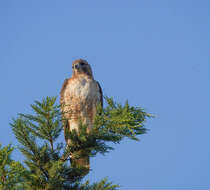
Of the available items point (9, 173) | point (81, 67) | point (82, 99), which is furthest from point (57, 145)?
point (81, 67)

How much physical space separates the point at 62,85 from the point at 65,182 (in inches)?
130

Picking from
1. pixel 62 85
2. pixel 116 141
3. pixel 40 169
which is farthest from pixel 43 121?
pixel 62 85

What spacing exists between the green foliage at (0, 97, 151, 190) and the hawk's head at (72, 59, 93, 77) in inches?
116

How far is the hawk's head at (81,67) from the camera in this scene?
710 centimetres

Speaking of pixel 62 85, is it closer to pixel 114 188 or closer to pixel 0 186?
pixel 114 188

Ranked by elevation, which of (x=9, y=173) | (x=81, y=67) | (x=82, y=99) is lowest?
(x=9, y=173)

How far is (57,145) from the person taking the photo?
381 centimetres

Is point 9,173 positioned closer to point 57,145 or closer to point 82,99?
point 57,145

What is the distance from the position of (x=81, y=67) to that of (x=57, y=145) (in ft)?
11.5

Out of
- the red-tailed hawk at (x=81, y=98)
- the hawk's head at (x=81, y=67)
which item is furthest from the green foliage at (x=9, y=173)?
the hawk's head at (x=81, y=67)

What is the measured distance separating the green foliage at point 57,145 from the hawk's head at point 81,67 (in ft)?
9.64

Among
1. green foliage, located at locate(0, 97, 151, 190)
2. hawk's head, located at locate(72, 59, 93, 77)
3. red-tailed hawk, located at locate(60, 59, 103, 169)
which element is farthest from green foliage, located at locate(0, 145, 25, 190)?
hawk's head, located at locate(72, 59, 93, 77)

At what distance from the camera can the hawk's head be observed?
710cm

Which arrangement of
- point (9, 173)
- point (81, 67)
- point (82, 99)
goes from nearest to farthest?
point (9, 173), point (82, 99), point (81, 67)
